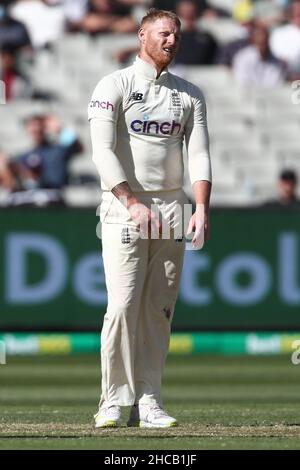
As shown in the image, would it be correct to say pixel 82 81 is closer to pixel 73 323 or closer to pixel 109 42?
pixel 109 42

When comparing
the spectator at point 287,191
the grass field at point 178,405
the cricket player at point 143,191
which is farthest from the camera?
the spectator at point 287,191

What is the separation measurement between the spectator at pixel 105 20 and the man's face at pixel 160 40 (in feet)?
40.4

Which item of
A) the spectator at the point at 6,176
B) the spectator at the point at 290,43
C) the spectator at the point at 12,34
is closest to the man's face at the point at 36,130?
the spectator at the point at 6,176

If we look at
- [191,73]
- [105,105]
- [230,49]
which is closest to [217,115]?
[191,73]

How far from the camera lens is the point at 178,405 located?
9086 mm

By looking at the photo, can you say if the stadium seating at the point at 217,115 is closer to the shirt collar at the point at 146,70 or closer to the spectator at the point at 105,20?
the spectator at the point at 105,20

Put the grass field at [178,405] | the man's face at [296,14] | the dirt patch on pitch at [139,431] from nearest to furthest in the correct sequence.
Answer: the grass field at [178,405], the dirt patch on pitch at [139,431], the man's face at [296,14]

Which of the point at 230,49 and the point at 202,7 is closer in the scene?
the point at 230,49

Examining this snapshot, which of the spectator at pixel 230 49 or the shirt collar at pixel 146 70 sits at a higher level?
the spectator at pixel 230 49

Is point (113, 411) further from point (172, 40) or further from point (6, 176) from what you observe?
point (6, 176)

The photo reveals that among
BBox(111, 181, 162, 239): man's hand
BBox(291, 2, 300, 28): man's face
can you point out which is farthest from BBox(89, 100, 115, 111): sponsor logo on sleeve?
BBox(291, 2, 300, 28): man's face

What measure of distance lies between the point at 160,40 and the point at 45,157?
899 cm

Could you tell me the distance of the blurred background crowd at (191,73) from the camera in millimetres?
17203

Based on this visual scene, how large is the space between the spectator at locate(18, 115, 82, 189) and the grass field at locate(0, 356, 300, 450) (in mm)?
2154
